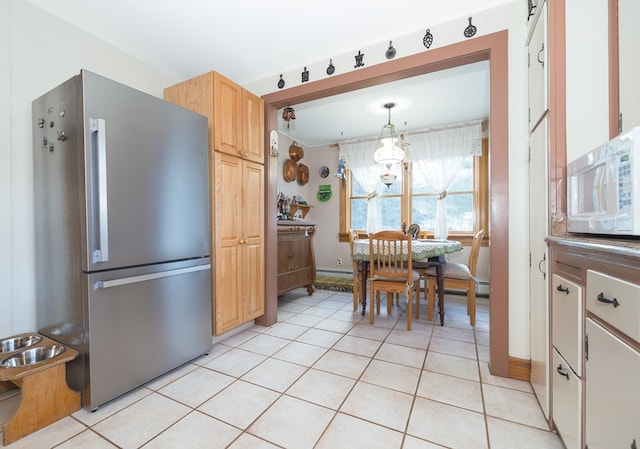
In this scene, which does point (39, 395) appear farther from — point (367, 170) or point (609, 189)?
point (367, 170)

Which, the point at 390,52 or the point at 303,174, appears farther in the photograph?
the point at 303,174

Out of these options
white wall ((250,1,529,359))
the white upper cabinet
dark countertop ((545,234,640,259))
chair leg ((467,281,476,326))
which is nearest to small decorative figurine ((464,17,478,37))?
white wall ((250,1,529,359))

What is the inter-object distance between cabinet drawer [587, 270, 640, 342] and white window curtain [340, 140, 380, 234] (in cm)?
402

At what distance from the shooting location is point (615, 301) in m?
0.82

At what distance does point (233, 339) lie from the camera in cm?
254

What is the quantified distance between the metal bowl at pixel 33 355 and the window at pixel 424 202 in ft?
13.9

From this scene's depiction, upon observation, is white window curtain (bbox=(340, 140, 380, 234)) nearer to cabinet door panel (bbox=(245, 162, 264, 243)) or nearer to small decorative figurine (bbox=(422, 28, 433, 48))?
cabinet door panel (bbox=(245, 162, 264, 243))

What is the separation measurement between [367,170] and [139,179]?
3.95 m

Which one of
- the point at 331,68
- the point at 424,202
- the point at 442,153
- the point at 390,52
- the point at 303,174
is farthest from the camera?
the point at 303,174

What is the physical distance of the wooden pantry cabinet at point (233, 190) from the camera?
7.47 feet

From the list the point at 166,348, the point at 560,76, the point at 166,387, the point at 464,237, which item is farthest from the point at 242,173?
the point at 464,237

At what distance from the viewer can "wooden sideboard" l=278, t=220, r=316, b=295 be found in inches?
138

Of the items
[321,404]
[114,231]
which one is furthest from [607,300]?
[114,231]

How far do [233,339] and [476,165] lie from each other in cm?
418
